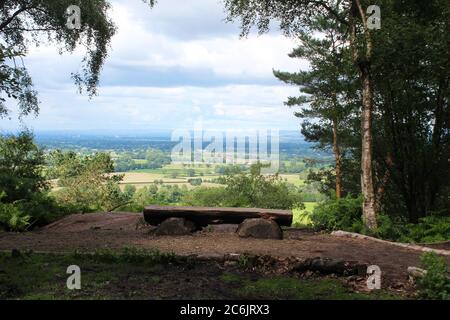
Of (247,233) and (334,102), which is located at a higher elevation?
(334,102)

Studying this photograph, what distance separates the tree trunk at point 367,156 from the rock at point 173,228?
16.6 feet

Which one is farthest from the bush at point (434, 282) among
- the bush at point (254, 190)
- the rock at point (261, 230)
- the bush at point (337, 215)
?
the bush at point (254, 190)

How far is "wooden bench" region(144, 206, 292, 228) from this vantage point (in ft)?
39.3

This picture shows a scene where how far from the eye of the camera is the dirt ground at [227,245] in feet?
29.8

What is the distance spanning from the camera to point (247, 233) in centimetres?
1158

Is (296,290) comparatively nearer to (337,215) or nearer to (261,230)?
(261,230)

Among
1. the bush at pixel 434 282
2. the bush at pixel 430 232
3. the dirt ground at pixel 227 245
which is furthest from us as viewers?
the bush at pixel 430 232

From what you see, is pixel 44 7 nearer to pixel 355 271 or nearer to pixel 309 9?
pixel 309 9

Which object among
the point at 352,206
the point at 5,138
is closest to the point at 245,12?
the point at 352,206

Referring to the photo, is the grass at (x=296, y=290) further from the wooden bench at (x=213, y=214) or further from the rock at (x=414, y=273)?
the wooden bench at (x=213, y=214)

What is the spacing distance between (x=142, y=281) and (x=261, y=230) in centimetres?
482
